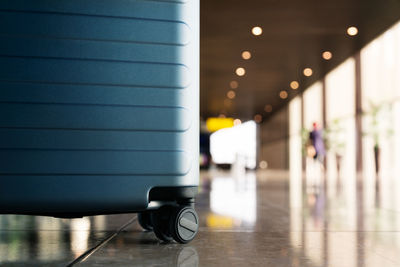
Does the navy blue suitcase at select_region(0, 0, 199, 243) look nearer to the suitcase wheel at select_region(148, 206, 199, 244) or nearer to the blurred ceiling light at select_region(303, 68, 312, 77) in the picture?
the suitcase wheel at select_region(148, 206, 199, 244)

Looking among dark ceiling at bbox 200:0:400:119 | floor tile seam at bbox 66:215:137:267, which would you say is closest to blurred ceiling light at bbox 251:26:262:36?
dark ceiling at bbox 200:0:400:119

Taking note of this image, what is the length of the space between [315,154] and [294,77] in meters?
5.79

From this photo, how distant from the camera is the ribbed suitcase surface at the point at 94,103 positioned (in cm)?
192

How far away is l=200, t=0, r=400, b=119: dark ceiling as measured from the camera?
10062mm

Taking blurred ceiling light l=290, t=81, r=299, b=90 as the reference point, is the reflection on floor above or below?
below

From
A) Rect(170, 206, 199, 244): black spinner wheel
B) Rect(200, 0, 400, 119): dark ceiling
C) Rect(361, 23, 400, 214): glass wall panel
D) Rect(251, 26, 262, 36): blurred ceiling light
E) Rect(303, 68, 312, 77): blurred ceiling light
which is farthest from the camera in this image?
Rect(303, 68, 312, 77): blurred ceiling light

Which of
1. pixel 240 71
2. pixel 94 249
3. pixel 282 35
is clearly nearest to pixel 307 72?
pixel 240 71

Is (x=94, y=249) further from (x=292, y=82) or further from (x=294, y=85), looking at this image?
(x=294, y=85)

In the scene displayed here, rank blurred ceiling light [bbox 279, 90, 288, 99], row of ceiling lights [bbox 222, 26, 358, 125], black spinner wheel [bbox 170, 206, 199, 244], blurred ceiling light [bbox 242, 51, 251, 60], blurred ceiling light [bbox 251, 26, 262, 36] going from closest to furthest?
black spinner wheel [bbox 170, 206, 199, 244], blurred ceiling light [bbox 251, 26, 262, 36], row of ceiling lights [bbox 222, 26, 358, 125], blurred ceiling light [bbox 242, 51, 251, 60], blurred ceiling light [bbox 279, 90, 288, 99]

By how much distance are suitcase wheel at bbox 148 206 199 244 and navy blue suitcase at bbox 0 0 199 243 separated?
0.03 metres

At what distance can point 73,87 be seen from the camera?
197cm

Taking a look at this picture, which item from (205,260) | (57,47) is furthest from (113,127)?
(205,260)

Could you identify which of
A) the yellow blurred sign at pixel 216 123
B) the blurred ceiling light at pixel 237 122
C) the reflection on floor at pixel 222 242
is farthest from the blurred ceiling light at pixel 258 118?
the reflection on floor at pixel 222 242

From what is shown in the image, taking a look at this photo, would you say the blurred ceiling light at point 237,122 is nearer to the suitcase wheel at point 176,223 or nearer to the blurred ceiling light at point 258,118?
the blurred ceiling light at point 258,118
